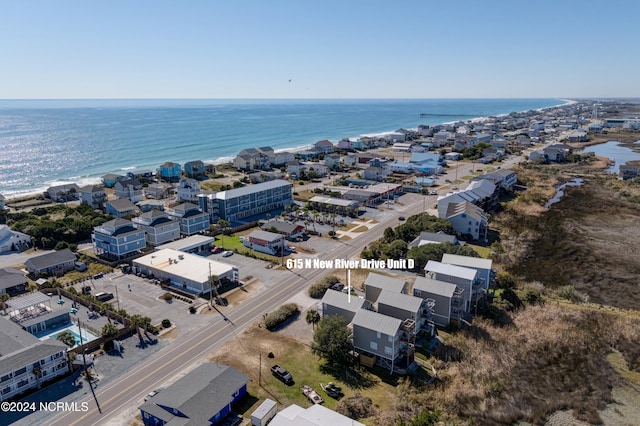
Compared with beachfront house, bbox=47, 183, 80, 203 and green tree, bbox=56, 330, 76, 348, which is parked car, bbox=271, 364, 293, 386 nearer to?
green tree, bbox=56, 330, 76, 348

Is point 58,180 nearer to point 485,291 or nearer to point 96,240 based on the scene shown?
point 96,240

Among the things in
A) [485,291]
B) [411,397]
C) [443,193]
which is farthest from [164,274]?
[443,193]

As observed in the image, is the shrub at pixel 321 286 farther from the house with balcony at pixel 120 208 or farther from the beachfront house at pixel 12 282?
the house with balcony at pixel 120 208

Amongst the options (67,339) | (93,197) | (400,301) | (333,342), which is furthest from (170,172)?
(333,342)

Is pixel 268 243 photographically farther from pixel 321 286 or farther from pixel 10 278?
pixel 10 278

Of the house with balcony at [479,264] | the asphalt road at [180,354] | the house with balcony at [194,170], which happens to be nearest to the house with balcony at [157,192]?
the house with balcony at [194,170]

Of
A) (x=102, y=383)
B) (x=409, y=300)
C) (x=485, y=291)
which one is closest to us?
(x=102, y=383)
